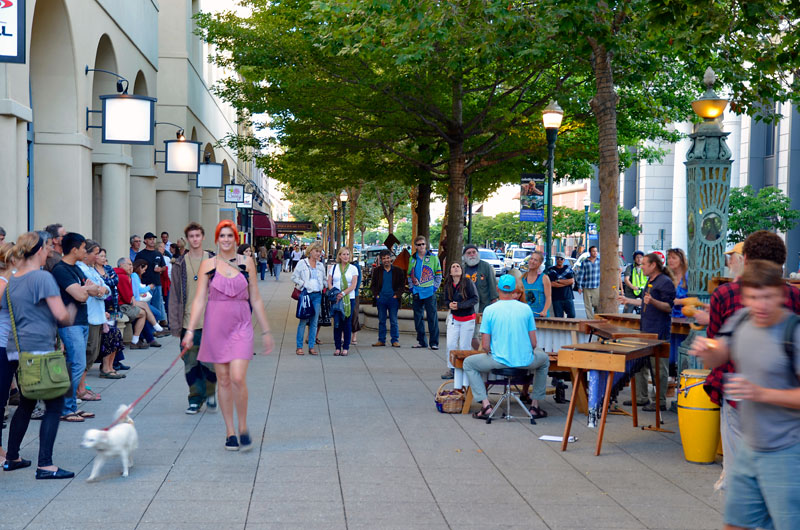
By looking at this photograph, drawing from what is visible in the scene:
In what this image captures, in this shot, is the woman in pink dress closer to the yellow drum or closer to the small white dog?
the small white dog

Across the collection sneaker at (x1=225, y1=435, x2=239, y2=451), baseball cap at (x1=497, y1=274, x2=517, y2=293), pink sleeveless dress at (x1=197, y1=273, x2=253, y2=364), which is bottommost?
sneaker at (x1=225, y1=435, x2=239, y2=451)

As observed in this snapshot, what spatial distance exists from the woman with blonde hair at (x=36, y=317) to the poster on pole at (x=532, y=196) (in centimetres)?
1863

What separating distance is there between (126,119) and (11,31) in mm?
6548

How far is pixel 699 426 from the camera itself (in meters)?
7.51

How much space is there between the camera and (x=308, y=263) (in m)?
14.8

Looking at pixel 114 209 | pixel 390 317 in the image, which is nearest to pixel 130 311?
pixel 390 317

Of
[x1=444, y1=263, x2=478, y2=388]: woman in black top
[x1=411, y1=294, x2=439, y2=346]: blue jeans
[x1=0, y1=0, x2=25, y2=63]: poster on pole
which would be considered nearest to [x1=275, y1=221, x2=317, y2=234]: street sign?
[x1=411, y1=294, x2=439, y2=346]: blue jeans

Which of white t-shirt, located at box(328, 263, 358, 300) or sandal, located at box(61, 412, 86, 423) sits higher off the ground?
white t-shirt, located at box(328, 263, 358, 300)

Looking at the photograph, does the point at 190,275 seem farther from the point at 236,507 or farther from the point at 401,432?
the point at 236,507

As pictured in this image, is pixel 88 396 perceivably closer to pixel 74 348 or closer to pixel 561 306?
pixel 74 348

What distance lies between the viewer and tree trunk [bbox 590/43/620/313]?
13.2 metres

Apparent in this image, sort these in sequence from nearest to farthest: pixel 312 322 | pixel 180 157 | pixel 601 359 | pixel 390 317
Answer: pixel 601 359, pixel 312 322, pixel 390 317, pixel 180 157

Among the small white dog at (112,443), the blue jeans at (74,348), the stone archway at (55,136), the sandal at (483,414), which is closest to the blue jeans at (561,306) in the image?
the sandal at (483,414)

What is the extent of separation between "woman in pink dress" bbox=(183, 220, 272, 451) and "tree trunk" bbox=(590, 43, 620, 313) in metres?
6.99
